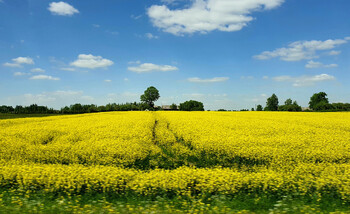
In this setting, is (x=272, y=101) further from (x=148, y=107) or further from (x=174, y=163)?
(x=174, y=163)

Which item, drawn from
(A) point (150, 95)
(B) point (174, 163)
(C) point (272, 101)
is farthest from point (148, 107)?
(B) point (174, 163)

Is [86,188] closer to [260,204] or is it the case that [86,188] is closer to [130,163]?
[130,163]

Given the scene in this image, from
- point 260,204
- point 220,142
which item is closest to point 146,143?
point 220,142

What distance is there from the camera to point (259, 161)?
37.4ft

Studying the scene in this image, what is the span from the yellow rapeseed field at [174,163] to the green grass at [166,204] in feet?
0.99

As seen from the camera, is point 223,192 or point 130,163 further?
point 130,163

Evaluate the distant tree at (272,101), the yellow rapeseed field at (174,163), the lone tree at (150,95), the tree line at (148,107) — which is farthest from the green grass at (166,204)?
the distant tree at (272,101)

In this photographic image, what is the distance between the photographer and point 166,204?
259 inches

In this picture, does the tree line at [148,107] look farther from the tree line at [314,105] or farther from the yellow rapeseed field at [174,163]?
the yellow rapeseed field at [174,163]

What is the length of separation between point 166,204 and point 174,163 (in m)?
4.90

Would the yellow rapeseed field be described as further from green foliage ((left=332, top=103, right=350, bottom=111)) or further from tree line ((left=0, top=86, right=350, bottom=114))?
green foliage ((left=332, top=103, right=350, bottom=111))

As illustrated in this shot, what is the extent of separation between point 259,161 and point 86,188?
297 inches

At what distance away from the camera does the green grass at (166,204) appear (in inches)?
236

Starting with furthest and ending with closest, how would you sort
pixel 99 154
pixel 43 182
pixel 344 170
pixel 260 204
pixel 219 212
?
pixel 99 154 → pixel 344 170 → pixel 43 182 → pixel 260 204 → pixel 219 212
